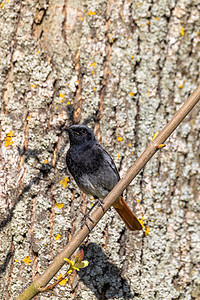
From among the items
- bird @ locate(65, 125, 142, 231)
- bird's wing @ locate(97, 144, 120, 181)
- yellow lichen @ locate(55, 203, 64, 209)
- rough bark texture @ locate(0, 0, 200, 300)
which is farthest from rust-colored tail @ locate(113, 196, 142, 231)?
yellow lichen @ locate(55, 203, 64, 209)

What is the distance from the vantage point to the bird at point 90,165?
321 cm

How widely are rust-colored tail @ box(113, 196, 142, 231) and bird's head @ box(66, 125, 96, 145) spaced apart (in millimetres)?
576

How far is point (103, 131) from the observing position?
133 inches

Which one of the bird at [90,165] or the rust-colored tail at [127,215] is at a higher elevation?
the bird at [90,165]

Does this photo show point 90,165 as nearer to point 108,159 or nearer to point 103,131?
point 108,159

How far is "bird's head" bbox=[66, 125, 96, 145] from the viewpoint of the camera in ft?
10.5

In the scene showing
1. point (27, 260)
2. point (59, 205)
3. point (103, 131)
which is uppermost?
point (103, 131)

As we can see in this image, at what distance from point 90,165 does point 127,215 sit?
1.81 feet

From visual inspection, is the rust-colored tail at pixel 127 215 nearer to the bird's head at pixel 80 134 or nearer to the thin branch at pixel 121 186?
the bird's head at pixel 80 134

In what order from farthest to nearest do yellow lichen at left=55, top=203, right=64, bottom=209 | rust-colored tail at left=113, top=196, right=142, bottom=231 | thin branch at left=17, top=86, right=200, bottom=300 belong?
1. yellow lichen at left=55, top=203, right=64, bottom=209
2. rust-colored tail at left=113, top=196, right=142, bottom=231
3. thin branch at left=17, top=86, right=200, bottom=300

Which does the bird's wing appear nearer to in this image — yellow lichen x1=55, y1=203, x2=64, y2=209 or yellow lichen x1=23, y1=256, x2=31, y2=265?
Result: yellow lichen x1=55, y1=203, x2=64, y2=209

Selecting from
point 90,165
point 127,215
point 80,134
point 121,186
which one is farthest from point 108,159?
point 121,186

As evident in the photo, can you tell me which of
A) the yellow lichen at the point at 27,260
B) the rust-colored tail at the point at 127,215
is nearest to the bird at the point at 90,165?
the rust-colored tail at the point at 127,215

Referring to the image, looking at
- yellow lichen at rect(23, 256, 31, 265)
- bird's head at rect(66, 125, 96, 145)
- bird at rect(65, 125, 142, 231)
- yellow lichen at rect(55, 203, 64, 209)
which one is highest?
bird's head at rect(66, 125, 96, 145)
